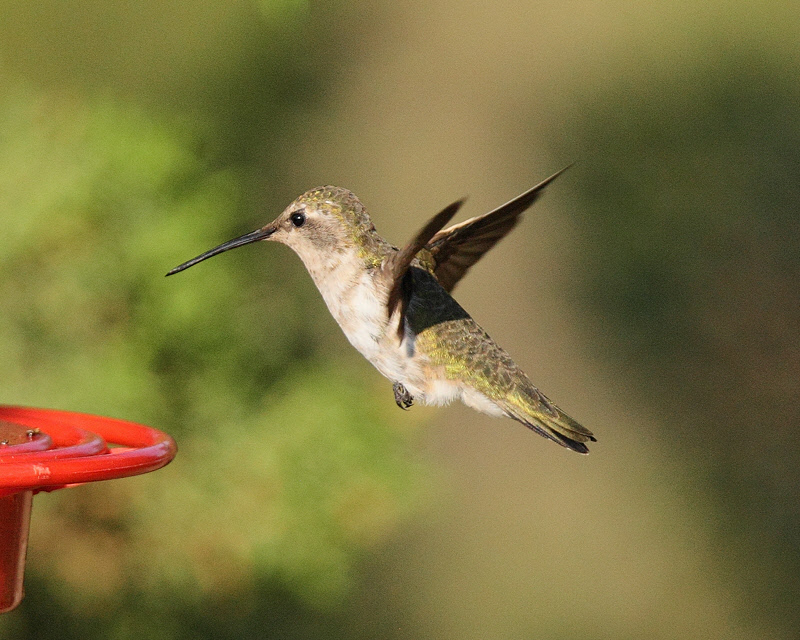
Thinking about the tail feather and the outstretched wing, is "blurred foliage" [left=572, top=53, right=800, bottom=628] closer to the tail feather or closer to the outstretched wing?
the outstretched wing

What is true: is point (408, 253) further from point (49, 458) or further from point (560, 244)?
point (560, 244)

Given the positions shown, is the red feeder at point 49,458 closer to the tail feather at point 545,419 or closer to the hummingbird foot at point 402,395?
the hummingbird foot at point 402,395

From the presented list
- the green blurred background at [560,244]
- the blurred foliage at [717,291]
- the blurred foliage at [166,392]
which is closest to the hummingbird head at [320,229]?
the blurred foliage at [166,392]

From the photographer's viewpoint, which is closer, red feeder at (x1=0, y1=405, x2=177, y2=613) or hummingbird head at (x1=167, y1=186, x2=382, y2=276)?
red feeder at (x1=0, y1=405, x2=177, y2=613)

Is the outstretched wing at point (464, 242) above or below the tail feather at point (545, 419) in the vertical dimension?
above

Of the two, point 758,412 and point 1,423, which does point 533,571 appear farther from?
point 1,423

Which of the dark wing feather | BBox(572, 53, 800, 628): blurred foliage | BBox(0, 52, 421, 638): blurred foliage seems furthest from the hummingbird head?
BBox(572, 53, 800, 628): blurred foliage
